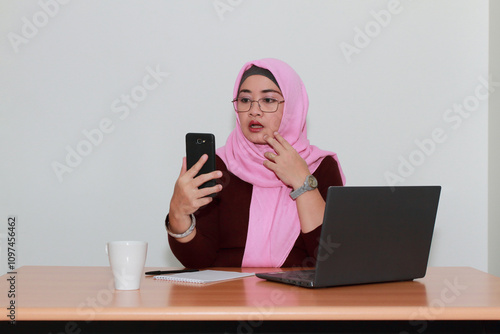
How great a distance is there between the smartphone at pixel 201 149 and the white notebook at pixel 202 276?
23 cm

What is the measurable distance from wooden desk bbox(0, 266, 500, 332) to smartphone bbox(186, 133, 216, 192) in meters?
0.32

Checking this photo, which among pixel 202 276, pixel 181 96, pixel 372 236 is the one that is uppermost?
pixel 181 96

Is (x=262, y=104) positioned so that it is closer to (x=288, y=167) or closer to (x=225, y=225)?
(x=288, y=167)

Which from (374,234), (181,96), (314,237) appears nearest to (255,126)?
(314,237)

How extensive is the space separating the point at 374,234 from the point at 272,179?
A: 752 mm

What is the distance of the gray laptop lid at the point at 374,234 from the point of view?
0.98 metres

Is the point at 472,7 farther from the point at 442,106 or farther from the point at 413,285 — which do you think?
the point at 413,285

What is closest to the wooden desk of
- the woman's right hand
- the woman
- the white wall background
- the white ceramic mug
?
the white ceramic mug

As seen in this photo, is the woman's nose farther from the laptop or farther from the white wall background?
the laptop

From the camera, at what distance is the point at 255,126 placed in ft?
5.79

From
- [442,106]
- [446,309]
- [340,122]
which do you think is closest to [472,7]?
[442,106]

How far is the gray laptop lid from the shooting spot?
0.98m
